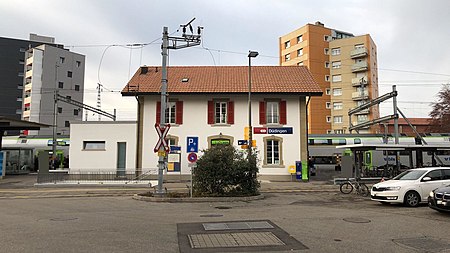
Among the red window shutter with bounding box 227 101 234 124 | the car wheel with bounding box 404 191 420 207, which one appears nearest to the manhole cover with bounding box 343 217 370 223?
the car wheel with bounding box 404 191 420 207

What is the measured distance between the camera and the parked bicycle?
18.0 m

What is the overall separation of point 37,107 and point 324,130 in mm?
53942

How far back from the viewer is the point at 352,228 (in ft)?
29.7

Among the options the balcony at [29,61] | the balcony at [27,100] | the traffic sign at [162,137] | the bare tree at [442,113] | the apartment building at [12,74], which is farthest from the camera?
the apartment building at [12,74]

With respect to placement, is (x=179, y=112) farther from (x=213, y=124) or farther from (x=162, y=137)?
(x=162, y=137)

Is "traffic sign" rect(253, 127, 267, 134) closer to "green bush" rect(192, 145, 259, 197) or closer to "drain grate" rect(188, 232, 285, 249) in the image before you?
"green bush" rect(192, 145, 259, 197)

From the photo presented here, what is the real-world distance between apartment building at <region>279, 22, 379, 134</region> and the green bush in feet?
174

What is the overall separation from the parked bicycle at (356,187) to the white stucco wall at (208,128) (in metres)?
8.55

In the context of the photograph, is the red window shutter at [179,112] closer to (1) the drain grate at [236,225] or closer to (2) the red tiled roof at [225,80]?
(2) the red tiled roof at [225,80]

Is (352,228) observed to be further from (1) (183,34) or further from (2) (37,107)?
(2) (37,107)

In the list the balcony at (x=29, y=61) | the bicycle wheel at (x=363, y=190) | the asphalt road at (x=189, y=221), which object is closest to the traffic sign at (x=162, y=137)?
the asphalt road at (x=189, y=221)

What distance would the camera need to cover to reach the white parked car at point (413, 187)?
13.4 metres

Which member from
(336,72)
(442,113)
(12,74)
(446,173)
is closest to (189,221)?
(446,173)

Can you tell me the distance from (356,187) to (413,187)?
500 centimetres
